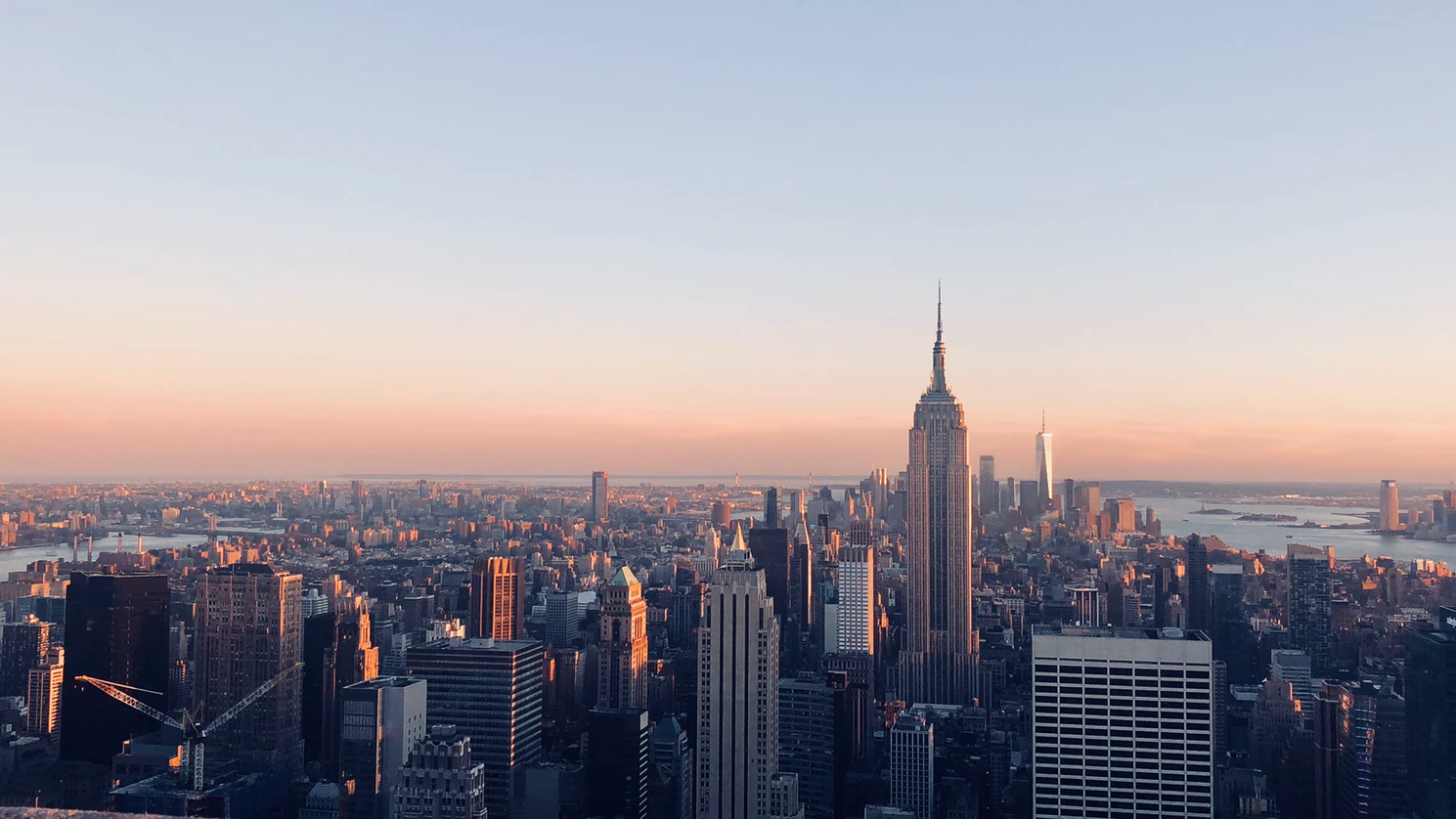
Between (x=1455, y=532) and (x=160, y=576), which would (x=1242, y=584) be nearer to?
(x=1455, y=532)

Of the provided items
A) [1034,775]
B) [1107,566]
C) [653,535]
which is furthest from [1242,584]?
[653,535]

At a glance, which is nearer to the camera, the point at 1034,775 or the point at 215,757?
the point at 1034,775

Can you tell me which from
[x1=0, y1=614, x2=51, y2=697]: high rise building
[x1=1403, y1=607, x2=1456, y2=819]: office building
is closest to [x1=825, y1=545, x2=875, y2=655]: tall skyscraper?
[x1=1403, y1=607, x2=1456, y2=819]: office building

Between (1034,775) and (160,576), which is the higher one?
(160,576)

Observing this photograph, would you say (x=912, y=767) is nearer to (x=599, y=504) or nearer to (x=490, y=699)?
(x=490, y=699)

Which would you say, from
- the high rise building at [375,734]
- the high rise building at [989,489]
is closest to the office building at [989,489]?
the high rise building at [989,489]

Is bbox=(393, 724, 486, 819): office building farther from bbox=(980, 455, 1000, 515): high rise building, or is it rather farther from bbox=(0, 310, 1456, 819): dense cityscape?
bbox=(980, 455, 1000, 515): high rise building

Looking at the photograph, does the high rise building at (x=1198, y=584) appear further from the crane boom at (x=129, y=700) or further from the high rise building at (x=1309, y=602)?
the crane boom at (x=129, y=700)
